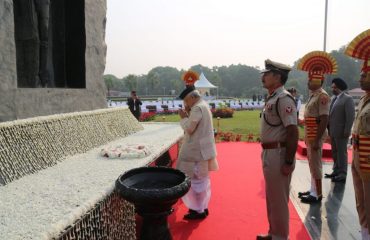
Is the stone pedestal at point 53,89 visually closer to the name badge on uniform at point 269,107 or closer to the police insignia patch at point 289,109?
the name badge on uniform at point 269,107

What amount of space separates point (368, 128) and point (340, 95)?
333cm

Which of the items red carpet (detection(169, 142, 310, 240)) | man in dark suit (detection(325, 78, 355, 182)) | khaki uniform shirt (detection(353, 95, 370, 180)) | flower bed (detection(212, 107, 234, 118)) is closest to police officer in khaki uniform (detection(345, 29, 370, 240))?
khaki uniform shirt (detection(353, 95, 370, 180))

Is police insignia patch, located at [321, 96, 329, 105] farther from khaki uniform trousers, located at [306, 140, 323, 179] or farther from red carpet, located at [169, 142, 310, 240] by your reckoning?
red carpet, located at [169, 142, 310, 240]

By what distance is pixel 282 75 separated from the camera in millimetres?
3295

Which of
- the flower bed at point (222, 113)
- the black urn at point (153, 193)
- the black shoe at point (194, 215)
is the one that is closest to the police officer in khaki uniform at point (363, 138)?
the black urn at point (153, 193)

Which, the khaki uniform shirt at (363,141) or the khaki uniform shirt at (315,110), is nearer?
the khaki uniform shirt at (363,141)

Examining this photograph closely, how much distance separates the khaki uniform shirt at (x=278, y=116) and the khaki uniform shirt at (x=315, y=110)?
5.16 feet

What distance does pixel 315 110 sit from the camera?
4.68 m

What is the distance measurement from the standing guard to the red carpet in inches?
20.7

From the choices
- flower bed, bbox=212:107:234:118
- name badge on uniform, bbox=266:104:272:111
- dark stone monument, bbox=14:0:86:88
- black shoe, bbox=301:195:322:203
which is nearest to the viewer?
name badge on uniform, bbox=266:104:272:111

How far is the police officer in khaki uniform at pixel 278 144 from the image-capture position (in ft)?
10.2

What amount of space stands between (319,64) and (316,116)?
904 millimetres

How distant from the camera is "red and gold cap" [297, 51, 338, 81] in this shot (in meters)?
4.98

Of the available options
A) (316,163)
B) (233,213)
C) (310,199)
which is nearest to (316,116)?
(316,163)
